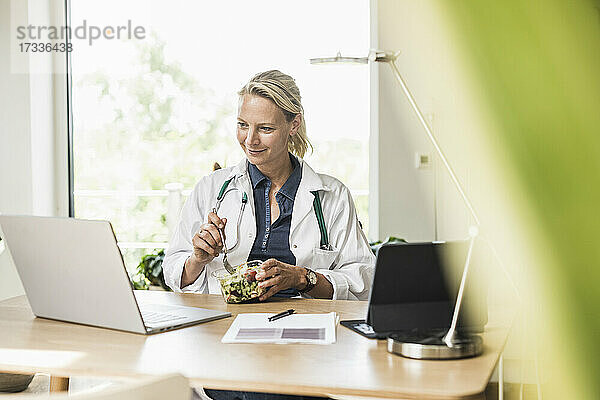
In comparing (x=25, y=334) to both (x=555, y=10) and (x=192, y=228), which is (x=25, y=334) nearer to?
(x=192, y=228)

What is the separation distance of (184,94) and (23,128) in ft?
2.92

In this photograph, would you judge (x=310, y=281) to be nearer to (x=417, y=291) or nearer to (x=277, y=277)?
(x=277, y=277)

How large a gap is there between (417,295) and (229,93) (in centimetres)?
282

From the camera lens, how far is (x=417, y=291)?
3.88 feet

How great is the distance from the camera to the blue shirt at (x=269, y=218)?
77.9 inches

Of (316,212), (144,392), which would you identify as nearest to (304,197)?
(316,212)

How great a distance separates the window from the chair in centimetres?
303

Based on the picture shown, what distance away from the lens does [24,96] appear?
3.76m

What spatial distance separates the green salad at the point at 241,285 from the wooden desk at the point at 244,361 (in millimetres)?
170

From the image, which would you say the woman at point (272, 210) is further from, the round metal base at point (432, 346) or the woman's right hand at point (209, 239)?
the round metal base at point (432, 346)

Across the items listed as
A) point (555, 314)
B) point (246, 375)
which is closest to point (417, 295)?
point (246, 375)

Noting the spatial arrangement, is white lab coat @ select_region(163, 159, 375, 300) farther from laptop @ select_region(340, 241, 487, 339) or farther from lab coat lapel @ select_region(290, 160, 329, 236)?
laptop @ select_region(340, 241, 487, 339)

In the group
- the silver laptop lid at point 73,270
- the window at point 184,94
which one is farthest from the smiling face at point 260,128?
the window at point 184,94

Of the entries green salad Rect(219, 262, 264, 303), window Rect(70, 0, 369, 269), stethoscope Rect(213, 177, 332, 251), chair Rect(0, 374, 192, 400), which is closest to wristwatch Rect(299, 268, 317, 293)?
green salad Rect(219, 262, 264, 303)
